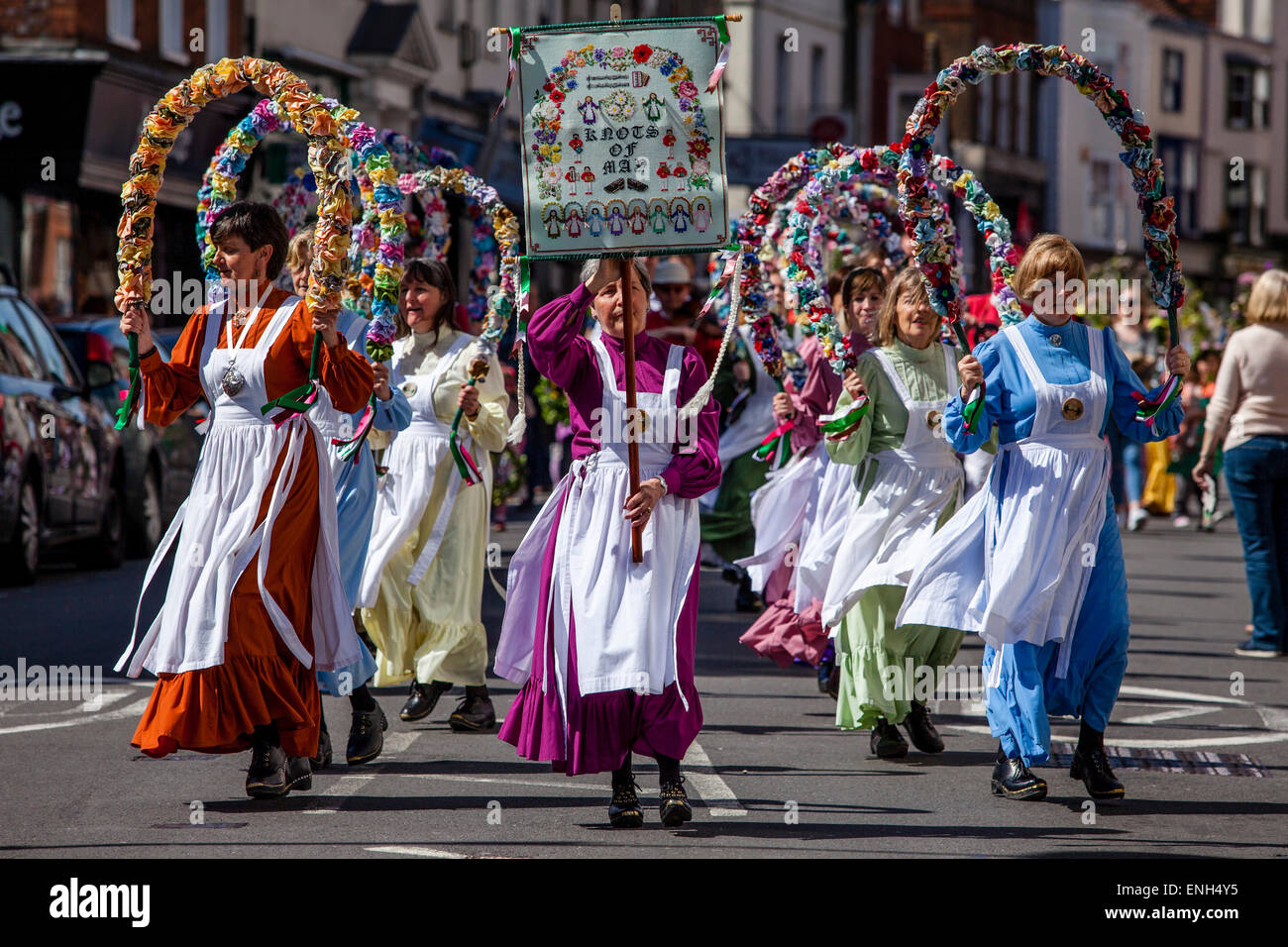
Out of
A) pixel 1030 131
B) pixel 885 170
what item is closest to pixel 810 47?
pixel 1030 131

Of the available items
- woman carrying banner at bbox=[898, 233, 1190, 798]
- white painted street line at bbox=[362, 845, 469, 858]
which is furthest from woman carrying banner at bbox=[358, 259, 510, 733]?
white painted street line at bbox=[362, 845, 469, 858]

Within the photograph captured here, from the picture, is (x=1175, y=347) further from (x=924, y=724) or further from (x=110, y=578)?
(x=110, y=578)

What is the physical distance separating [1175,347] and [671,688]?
7.34 ft

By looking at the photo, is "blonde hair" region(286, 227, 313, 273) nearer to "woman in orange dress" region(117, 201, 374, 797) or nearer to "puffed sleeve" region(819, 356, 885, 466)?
"woman in orange dress" region(117, 201, 374, 797)

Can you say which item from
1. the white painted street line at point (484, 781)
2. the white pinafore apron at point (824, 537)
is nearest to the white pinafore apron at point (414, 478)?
the white painted street line at point (484, 781)

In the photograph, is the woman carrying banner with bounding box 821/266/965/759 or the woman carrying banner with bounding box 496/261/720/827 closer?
the woman carrying banner with bounding box 496/261/720/827

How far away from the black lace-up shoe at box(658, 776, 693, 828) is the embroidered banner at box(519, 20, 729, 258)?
5.72 ft

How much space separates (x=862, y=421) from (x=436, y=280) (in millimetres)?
1952

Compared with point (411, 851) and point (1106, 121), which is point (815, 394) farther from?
point (411, 851)

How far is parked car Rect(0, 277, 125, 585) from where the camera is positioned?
1382 centimetres

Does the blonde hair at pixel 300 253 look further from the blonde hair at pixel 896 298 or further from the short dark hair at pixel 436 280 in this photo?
the blonde hair at pixel 896 298

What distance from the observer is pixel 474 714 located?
30.4 ft

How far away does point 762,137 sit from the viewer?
31078mm

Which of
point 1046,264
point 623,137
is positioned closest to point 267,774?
point 623,137
